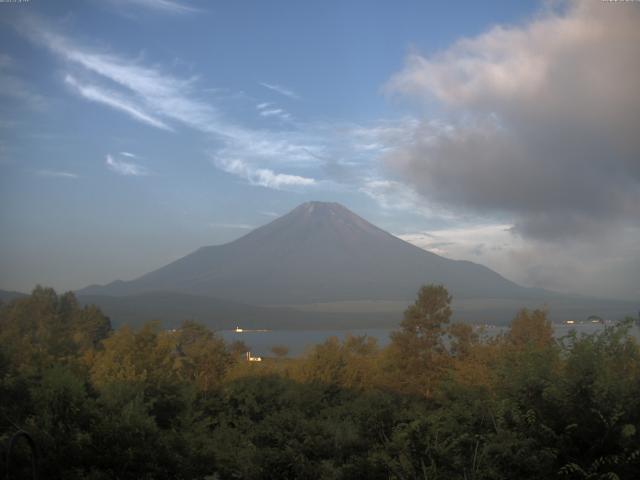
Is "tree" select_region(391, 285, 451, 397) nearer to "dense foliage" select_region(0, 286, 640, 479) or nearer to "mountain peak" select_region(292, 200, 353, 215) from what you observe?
"dense foliage" select_region(0, 286, 640, 479)

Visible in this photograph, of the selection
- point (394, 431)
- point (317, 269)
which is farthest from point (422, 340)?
point (317, 269)

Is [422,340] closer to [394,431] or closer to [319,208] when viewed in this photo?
[394,431]

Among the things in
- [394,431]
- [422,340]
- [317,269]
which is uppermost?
[317,269]

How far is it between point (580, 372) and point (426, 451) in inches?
72.2

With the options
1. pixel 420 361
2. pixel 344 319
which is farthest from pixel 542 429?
pixel 344 319

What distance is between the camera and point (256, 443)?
32.5 feet

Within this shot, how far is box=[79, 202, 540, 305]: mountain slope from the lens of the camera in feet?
495

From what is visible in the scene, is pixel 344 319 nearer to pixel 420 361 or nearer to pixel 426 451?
pixel 420 361

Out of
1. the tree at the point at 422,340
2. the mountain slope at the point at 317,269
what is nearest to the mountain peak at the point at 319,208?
the mountain slope at the point at 317,269

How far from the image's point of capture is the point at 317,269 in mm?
160000

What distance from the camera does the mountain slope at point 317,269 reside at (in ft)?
495

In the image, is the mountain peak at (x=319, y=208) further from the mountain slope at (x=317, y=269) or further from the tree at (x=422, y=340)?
the tree at (x=422, y=340)

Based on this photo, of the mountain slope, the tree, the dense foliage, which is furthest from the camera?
the mountain slope

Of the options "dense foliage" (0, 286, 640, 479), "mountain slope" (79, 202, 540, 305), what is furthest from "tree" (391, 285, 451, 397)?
"mountain slope" (79, 202, 540, 305)
